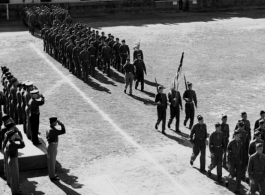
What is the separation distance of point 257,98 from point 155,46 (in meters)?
10.4

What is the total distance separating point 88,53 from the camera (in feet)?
81.6

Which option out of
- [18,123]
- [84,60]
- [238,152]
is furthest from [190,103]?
[84,60]

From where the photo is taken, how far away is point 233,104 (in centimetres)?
2178

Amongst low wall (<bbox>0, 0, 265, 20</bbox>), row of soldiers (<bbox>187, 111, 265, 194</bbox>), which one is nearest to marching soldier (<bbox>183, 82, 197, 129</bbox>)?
row of soldiers (<bbox>187, 111, 265, 194</bbox>)

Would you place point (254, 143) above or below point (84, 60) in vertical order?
below

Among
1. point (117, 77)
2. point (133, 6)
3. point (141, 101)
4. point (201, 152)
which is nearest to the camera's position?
point (201, 152)

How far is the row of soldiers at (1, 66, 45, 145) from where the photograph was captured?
16609mm

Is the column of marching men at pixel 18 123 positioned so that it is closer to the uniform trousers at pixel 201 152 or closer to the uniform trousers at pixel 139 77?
the uniform trousers at pixel 201 152

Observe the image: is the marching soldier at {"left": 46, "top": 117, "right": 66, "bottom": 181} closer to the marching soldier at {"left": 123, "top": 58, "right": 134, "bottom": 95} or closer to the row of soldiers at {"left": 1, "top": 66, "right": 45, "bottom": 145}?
the row of soldiers at {"left": 1, "top": 66, "right": 45, "bottom": 145}

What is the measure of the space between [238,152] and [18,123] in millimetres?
7158

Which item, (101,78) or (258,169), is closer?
(258,169)

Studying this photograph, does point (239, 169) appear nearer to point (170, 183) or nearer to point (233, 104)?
point (170, 183)

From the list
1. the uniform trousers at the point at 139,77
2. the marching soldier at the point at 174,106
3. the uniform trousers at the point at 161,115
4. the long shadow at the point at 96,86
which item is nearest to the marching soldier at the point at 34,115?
the uniform trousers at the point at 161,115

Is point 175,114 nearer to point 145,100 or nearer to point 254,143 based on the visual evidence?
point 145,100
